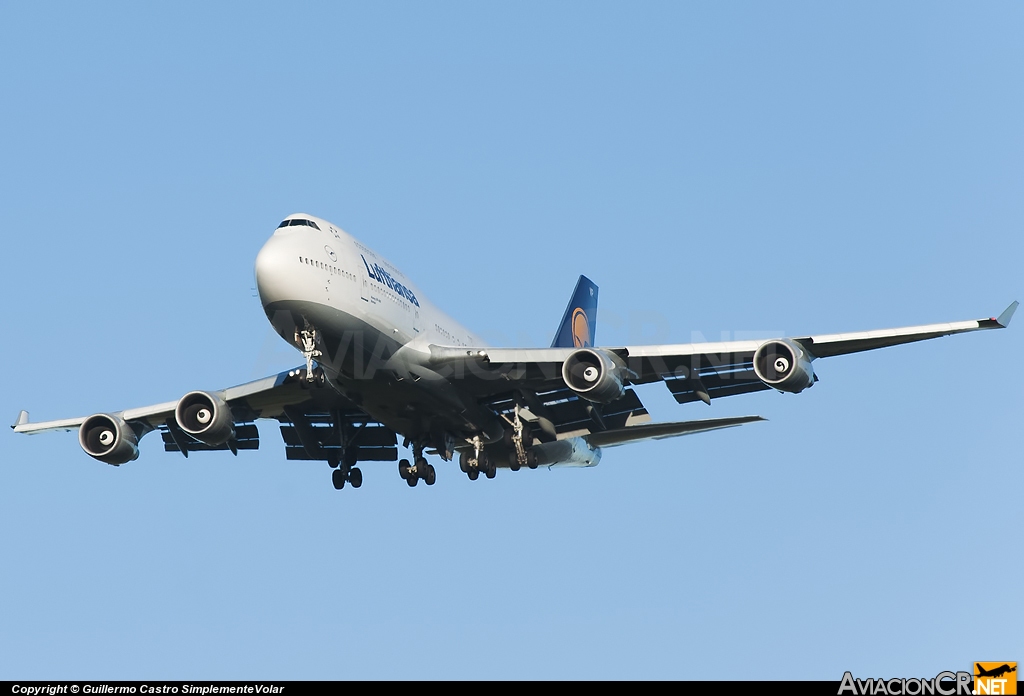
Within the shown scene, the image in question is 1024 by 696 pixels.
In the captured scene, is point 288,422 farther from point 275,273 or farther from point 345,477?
point 275,273

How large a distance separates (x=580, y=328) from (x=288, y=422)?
47.3 ft

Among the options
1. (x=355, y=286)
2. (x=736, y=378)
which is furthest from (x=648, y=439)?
(x=355, y=286)

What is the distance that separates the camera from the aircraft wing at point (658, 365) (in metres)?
36.3

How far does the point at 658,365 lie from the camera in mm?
38688

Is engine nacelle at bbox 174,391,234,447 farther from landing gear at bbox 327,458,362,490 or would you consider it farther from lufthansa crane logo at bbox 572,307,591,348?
lufthansa crane logo at bbox 572,307,591,348

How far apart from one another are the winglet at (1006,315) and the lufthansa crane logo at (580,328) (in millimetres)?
21659

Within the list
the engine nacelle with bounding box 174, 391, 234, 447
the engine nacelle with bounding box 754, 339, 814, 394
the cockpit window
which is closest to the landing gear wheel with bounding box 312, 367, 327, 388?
the cockpit window

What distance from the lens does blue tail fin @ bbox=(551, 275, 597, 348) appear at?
52.1 meters

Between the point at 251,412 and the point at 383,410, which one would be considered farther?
the point at 251,412

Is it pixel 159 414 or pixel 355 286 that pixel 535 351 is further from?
pixel 159 414

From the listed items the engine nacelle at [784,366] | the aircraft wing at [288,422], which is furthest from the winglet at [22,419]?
the engine nacelle at [784,366]

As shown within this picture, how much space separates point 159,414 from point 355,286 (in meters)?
10.1

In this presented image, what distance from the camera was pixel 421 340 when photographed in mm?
38969

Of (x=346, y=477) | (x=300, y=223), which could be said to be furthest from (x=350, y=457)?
(x=300, y=223)
